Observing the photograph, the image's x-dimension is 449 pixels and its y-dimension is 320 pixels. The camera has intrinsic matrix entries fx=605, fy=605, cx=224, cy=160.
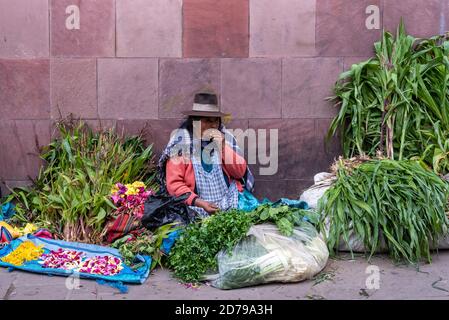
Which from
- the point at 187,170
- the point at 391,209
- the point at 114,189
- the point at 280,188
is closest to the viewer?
the point at 391,209

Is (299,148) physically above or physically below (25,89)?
below

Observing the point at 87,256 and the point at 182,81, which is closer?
the point at 87,256

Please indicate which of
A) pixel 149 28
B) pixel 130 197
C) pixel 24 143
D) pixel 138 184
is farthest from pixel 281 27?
pixel 24 143

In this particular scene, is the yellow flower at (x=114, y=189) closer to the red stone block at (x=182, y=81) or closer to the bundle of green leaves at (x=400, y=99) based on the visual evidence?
the red stone block at (x=182, y=81)

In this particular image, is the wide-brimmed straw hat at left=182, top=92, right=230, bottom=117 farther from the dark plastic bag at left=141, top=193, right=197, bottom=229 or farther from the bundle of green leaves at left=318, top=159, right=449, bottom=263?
the bundle of green leaves at left=318, top=159, right=449, bottom=263

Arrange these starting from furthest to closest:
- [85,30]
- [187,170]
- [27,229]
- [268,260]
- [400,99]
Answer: [85,30]
[400,99]
[187,170]
[27,229]
[268,260]

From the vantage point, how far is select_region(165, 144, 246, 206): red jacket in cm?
513

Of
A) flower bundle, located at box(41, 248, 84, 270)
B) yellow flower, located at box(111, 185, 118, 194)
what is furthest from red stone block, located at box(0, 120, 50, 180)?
flower bundle, located at box(41, 248, 84, 270)

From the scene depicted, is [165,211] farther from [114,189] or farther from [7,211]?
[7,211]

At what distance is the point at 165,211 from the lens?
4996 millimetres

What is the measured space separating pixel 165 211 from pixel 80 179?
774mm

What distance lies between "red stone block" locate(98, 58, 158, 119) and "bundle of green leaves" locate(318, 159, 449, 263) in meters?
1.90

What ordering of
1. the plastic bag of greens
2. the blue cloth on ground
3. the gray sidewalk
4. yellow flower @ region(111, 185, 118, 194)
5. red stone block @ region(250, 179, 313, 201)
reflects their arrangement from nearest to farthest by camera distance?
the gray sidewalk
the plastic bag of greens
the blue cloth on ground
yellow flower @ region(111, 185, 118, 194)
red stone block @ region(250, 179, 313, 201)

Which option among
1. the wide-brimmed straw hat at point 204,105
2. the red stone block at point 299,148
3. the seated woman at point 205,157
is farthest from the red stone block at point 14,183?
the red stone block at point 299,148
